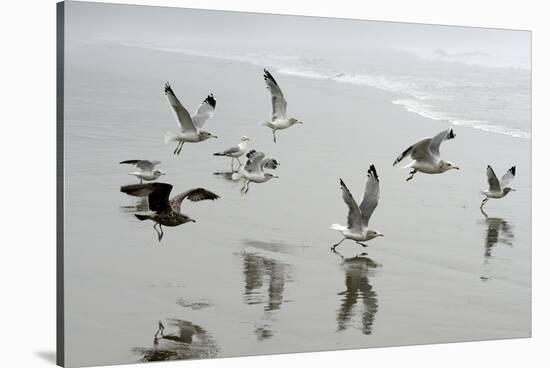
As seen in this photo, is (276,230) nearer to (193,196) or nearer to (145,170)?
(193,196)

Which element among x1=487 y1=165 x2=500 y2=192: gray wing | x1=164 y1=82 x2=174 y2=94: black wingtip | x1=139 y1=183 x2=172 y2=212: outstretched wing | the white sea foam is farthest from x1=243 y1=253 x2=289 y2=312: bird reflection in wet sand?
x1=487 y1=165 x2=500 y2=192: gray wing

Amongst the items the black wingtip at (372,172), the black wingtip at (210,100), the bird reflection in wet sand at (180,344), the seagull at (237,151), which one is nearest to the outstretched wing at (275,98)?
the seagull at (237,151)

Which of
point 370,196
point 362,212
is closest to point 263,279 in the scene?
point 362,212

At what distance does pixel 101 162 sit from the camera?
869cm

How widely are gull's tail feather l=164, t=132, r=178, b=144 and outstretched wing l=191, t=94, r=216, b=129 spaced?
172 mm

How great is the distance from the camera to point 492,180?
33.0 ft

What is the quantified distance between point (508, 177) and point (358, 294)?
163 centimetres

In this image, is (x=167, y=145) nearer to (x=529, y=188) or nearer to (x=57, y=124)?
(x=57, y=124)

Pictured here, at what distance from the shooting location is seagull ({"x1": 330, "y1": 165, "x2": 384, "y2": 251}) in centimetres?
947

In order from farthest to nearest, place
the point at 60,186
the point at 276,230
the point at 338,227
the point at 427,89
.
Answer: the point at 427,89 → the point at 338,227 → the point at 276,230 → the point at 60,186

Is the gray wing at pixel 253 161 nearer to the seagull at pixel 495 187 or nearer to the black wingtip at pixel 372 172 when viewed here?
the black wingtip at pixel 372 172

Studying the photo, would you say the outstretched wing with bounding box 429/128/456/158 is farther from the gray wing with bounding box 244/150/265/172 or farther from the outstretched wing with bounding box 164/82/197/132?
the outstretched wing with bounding box 164/82/197/132

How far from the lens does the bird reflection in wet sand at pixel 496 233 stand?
10.0 metres

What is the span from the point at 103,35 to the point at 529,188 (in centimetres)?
363
